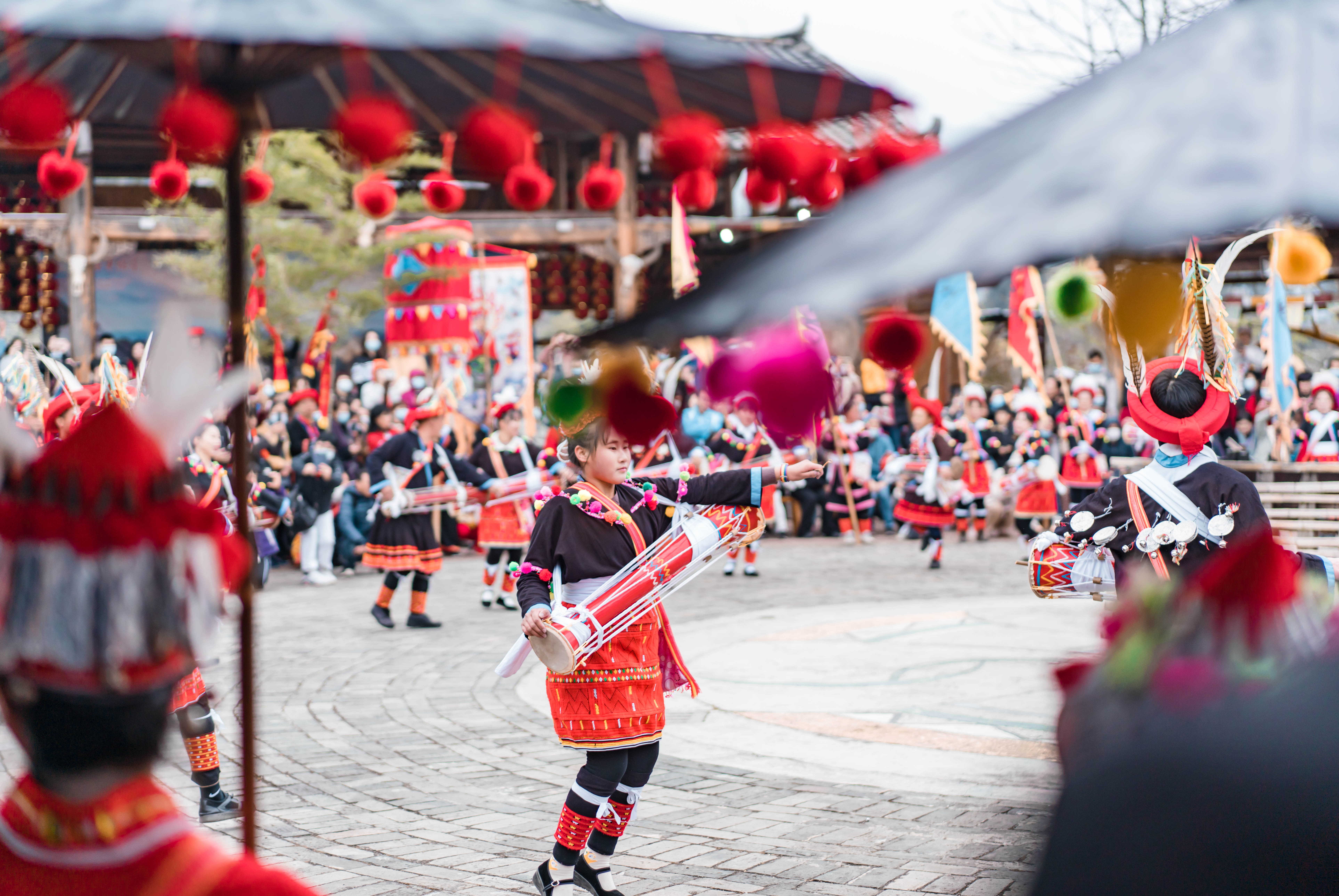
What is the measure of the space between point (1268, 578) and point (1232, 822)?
26 cm

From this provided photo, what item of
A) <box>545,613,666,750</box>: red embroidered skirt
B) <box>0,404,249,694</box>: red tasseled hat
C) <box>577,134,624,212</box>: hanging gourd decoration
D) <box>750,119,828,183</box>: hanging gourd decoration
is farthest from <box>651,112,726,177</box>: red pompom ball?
<box>545,613,666,750</box>: red embroidered skirt

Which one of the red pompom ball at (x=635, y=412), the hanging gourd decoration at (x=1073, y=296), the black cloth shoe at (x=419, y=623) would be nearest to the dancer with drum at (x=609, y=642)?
the red pompom ball at (x=635, y=412)

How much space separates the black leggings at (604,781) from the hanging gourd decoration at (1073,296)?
270 cm

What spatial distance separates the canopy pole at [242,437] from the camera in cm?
230

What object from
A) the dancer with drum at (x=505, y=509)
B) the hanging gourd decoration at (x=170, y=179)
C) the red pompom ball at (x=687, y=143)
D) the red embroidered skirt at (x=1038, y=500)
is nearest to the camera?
the red pompom ball at (x=687, y=143)

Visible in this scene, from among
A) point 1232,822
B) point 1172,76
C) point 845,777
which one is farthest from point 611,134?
point 845,777

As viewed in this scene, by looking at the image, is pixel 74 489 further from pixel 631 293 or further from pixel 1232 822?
pixel 631 293

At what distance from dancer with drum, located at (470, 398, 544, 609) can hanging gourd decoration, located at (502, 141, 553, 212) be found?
8.37 m

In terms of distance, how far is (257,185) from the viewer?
3.14m

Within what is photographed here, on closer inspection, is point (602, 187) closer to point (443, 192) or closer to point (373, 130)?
point (443, 192)

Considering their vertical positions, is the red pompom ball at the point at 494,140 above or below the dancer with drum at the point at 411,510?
above

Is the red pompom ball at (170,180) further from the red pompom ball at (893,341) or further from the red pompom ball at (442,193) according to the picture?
the red pompom ball at (893,341)

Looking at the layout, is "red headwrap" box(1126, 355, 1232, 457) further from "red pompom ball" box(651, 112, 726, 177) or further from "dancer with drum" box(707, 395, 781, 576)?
"dancer with drum" box(707, 395, 781, 576)

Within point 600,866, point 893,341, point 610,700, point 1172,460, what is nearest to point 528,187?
point 893,341
